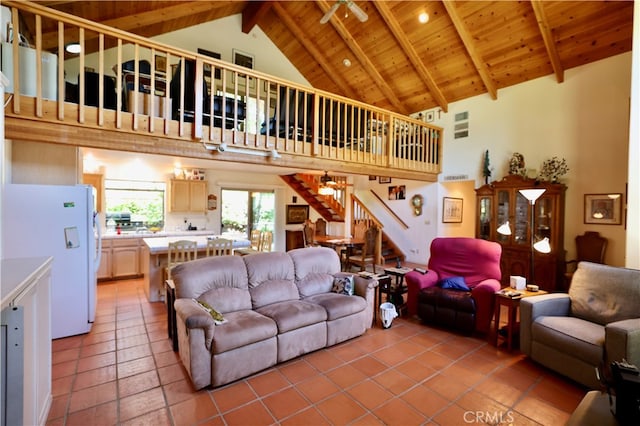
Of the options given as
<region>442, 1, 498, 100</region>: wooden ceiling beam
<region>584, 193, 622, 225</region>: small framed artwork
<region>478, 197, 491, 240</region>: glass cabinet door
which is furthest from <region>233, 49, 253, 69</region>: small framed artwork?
<region>584, 193, 622, 225</region>: small framed artwork

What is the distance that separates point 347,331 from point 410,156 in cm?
443

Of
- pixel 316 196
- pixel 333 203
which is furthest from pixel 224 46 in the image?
pixel 333 203

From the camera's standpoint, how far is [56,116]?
2918 mm

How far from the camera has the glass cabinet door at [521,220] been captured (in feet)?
17.6

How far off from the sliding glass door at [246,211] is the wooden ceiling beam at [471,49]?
5.53 metres

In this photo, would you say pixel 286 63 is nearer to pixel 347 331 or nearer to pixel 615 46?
pixel 615 46

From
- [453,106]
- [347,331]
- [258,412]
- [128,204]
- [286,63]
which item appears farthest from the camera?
[286,63]

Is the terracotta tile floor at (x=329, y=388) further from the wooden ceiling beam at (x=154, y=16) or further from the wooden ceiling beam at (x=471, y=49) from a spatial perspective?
the wooden ceiling beam at (x=471, y=49)

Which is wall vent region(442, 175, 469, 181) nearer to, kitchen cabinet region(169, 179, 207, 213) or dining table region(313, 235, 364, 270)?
dining table region(313, 235, 364, 270)

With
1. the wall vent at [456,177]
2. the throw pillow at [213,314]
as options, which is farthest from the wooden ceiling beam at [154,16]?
the wall vent at [456,177]

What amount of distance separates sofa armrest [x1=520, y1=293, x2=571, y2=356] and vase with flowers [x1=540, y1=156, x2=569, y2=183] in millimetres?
3100

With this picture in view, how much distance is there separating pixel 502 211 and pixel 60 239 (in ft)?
22.0

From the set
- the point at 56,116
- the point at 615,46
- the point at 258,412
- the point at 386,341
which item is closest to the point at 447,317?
the point at 386,341

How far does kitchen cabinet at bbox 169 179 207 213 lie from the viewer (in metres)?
6.55
